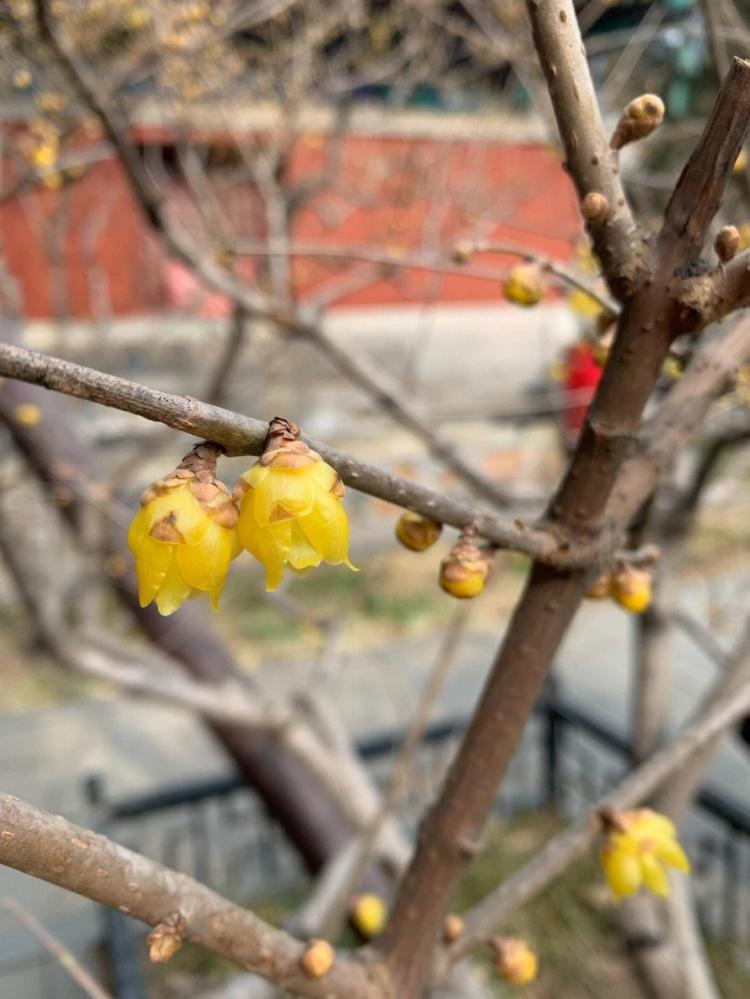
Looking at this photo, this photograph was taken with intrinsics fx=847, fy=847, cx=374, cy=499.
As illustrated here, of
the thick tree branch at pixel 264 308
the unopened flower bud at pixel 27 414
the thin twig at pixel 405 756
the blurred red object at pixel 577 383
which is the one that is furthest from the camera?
the blurred red object at pixel 577 383

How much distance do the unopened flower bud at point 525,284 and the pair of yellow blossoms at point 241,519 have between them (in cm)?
56

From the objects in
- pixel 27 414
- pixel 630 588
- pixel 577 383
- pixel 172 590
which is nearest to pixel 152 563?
pixel 172 590

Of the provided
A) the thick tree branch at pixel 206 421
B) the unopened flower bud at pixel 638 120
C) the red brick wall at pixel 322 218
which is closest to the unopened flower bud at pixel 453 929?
the thick tree branch at pixel 206 421

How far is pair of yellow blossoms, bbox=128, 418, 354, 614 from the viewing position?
614mm

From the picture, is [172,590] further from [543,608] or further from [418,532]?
[543,608]

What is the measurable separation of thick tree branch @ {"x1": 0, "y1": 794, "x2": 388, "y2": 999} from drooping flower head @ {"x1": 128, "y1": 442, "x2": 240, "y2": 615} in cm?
19

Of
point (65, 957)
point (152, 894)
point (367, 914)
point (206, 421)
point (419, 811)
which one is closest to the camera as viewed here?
point (206, 421)

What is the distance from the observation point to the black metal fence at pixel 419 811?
11.7 ft

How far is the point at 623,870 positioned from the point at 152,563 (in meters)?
0.85

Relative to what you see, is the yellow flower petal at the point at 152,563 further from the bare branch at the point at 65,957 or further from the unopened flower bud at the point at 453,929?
the unopened flower bud at the point at 453,929

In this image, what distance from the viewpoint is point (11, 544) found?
8.82 ft

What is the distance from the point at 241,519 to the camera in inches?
25.9

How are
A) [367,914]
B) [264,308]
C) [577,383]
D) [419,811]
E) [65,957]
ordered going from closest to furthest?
[65,957] → [367,914] → [264,308] → [419,811] → [577,383]

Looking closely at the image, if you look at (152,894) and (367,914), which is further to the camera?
(367,914)
